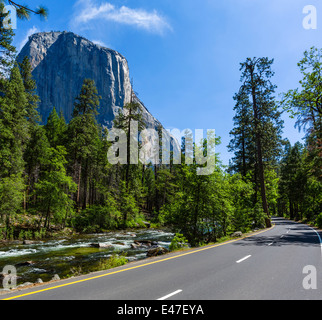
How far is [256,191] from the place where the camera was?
2703 centimetres

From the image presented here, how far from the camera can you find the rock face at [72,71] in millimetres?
142375

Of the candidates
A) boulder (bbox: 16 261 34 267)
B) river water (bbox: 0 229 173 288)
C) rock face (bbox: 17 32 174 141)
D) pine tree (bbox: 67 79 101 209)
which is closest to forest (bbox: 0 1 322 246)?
pine tree (bbox: 67 79 101 209)

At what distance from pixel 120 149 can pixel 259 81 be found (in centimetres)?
2174

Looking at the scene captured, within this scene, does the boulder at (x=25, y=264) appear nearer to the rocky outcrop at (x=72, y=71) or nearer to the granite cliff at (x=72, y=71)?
the rocky outcrop at (x=72, y=71)

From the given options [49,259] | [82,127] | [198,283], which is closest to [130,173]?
[82,127]

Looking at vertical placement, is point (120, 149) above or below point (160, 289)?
above

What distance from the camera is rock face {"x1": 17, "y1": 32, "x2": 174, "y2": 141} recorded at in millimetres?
142375

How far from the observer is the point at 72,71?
5758 inches

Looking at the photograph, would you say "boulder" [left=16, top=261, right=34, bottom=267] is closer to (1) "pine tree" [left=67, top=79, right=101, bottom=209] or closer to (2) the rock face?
(1) "pine tree" [left=67, top=79, right=101, bottom=209]

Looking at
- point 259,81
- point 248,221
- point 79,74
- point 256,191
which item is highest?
point 79,74

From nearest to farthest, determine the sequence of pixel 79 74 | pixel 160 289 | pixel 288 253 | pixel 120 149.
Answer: pixel 160 289 < pixel 288 253 < pixel 120 149 < pixel 79 74

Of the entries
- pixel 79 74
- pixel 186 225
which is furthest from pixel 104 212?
pixel 79 74

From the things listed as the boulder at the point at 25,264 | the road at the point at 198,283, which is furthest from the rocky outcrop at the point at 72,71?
the road at the point at 198,283
